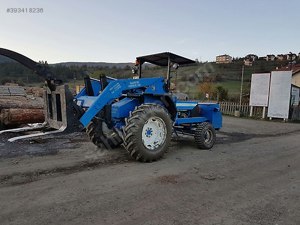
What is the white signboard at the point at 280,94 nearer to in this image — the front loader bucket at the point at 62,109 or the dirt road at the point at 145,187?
the dirt road at the point at 145,187

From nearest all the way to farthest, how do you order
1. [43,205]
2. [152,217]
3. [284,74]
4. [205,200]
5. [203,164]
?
[152,217], [43,205], [205,200], [203,164], [284,74]

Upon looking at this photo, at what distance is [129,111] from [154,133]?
2.54ft

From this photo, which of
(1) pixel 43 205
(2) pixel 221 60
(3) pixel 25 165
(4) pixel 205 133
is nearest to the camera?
(1) pixel 43 205

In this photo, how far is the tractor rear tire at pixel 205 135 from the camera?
773cm

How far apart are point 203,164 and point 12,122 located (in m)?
7.00

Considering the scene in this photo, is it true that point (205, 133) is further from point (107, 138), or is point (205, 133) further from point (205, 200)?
point (205, 200)

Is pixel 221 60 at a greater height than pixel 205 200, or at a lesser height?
greater

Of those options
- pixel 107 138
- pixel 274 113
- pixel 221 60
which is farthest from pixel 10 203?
pixel 221 60

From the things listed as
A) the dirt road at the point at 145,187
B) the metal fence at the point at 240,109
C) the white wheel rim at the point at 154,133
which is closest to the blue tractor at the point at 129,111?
the white wheel rim at the point at 154,133

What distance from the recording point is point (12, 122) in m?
9.77

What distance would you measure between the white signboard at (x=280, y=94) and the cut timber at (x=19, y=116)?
47.3 ft

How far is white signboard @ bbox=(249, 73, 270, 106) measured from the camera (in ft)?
60.7

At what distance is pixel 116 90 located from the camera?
6.04m

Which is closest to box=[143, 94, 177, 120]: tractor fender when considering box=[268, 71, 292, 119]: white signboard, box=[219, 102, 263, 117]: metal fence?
box=[268, 71, 292, 119]: white signboard
